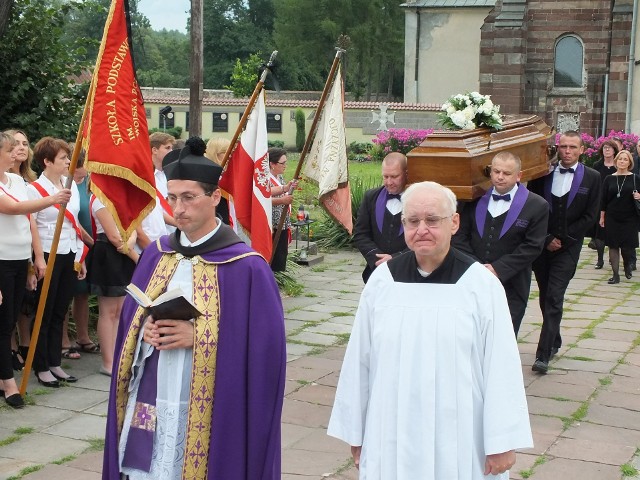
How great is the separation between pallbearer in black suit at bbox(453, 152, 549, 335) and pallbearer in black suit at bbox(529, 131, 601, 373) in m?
1.00

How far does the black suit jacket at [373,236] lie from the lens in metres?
7.58

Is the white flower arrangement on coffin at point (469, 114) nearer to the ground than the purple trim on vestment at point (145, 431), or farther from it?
farther from it

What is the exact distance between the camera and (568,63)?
34.7m

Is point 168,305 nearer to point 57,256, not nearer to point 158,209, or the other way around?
point 57,256

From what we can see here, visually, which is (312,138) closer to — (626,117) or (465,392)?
(465,392)

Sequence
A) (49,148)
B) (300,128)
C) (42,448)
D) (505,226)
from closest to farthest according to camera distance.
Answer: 1. (42,448)
2. (505,226)
3. (49,148)
4. (300,128)

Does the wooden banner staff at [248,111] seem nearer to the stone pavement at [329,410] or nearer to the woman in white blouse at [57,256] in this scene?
the woman in white blouse at [57,256]

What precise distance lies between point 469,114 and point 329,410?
8.68ft

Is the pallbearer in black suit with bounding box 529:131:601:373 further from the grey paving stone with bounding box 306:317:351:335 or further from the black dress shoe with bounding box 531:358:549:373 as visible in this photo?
the grey paving stone with bounding box 306:317:351:335

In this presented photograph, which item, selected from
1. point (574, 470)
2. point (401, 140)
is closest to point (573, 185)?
point (574, 470)

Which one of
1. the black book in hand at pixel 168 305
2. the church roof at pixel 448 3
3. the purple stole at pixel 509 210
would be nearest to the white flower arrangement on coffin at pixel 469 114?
the purple stole at pixel 509 210

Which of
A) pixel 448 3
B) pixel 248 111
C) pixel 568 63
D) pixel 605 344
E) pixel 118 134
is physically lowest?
pixel 605 344

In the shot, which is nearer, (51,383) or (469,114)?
(51,383)

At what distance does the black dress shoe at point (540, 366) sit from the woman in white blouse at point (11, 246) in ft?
13.5
